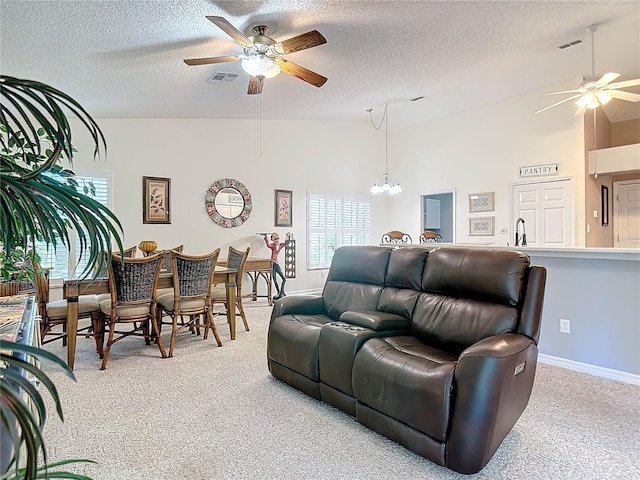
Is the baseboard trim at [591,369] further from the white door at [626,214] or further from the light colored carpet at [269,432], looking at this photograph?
the white door at [626,214]

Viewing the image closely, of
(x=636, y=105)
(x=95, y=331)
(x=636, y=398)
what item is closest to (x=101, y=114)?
(x=95, y=331)

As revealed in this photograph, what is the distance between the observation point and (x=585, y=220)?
6246mm

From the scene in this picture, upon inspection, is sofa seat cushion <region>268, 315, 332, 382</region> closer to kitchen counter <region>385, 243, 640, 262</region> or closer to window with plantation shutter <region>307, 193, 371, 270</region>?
kitchen counter <region>385, 243, 640, 262</region>

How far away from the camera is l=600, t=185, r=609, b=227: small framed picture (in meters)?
6.86

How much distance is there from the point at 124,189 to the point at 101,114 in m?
1.06

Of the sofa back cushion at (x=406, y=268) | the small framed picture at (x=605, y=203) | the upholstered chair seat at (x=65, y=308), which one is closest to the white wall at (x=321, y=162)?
the small framed picture at (x=605, y=203)

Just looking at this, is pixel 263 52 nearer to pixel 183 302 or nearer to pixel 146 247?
pixel 183 302

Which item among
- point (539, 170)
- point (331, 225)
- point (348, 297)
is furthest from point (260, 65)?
point (539, 170)

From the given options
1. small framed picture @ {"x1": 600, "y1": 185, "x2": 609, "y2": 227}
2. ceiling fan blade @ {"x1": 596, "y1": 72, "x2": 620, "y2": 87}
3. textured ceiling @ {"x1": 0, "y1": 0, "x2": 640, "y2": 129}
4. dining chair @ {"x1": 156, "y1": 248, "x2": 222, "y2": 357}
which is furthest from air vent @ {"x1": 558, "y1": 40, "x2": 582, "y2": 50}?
dining chair @ {"x1": 156, "y1": 248, "x2": 222, "y2": 357}

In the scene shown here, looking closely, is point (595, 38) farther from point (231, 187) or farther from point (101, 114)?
point (101, 114)

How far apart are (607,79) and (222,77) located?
436 centimetres

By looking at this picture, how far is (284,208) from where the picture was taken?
734 centimetres

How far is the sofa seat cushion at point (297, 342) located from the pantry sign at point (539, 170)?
5342 mm

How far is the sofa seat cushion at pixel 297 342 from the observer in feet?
8.73
